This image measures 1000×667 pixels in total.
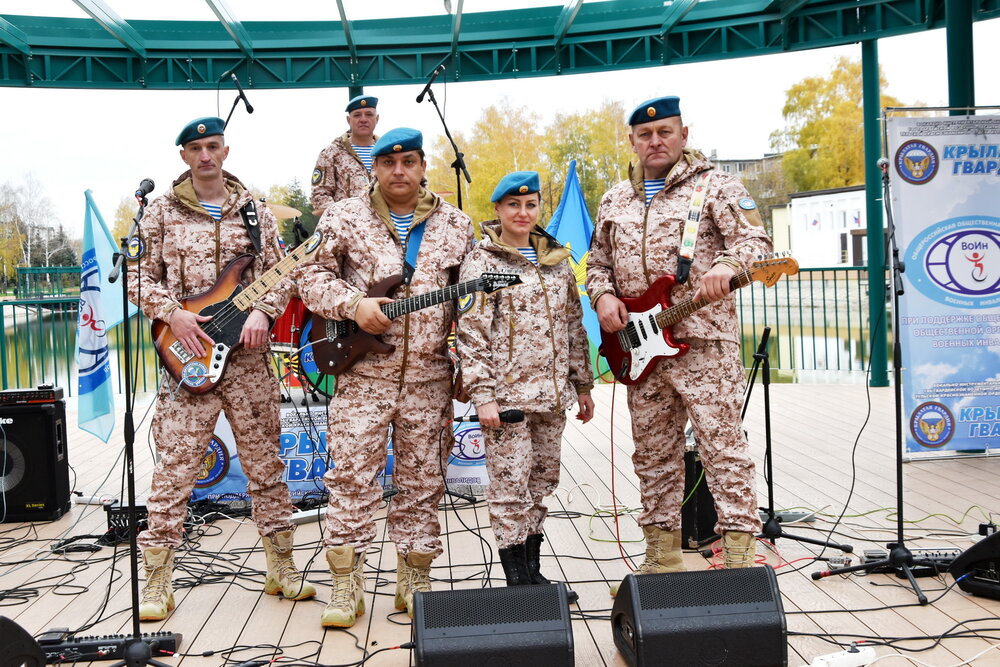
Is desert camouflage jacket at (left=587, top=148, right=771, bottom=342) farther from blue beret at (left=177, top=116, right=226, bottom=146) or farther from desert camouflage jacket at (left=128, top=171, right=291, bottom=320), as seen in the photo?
blue beret at (left=177, top=116, right=226, bottom=146)

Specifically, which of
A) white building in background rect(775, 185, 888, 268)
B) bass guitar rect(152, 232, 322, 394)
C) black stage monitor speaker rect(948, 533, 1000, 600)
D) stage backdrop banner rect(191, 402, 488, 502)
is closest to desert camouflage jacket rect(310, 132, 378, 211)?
stage backdrop banner rect(191, 402, 488, 502)

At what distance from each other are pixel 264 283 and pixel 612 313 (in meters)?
1.56

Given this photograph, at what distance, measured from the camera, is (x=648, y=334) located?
3.65 meters


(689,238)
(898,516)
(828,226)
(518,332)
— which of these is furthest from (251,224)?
(828,226)

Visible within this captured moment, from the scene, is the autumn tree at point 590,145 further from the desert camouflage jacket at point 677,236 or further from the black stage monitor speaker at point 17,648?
the black stage monitor speaker at point 17,648

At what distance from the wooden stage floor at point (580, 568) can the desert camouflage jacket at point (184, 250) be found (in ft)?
4.45

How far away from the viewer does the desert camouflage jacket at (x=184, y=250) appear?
152 inches

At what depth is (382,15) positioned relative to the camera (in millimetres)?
8055

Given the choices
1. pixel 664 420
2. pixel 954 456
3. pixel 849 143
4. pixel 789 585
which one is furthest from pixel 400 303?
pixel 849 143

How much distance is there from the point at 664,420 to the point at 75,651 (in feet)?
8.13

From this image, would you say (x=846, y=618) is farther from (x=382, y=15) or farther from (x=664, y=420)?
(x=382, y=15)

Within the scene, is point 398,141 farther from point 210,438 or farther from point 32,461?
point 32,461

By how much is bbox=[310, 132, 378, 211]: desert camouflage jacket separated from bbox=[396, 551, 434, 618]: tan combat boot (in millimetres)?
2997

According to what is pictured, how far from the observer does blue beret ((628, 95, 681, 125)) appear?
3629 millimetres
